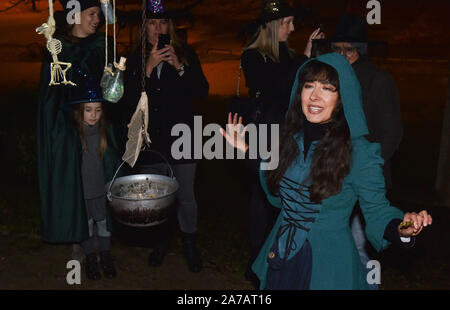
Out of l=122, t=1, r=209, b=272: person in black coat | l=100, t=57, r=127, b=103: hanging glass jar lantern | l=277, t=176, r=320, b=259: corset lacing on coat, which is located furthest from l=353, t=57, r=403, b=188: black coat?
l=100, t=57, r=127, b=103: hanging glass jar lantern

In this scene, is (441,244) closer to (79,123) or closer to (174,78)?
(174,78)

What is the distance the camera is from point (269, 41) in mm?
5141

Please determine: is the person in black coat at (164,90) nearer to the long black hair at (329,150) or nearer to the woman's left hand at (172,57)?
the woman's left hand at (172,57)

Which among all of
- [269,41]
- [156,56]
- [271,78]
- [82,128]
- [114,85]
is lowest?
[82,128]

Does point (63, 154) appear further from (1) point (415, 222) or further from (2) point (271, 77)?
(1) point (415, 222)

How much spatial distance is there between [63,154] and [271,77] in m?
2.12

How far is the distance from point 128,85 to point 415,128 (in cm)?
948

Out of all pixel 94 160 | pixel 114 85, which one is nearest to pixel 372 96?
pixel 114 85

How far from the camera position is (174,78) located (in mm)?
5242

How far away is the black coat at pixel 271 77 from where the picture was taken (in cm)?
479

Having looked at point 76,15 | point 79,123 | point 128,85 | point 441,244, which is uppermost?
point 76,15

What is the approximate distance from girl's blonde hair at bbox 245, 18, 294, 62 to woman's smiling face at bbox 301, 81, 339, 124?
1820 mm

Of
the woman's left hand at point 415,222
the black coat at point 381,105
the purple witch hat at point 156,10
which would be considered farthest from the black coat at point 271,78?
the woman's left hand at point 415,222
